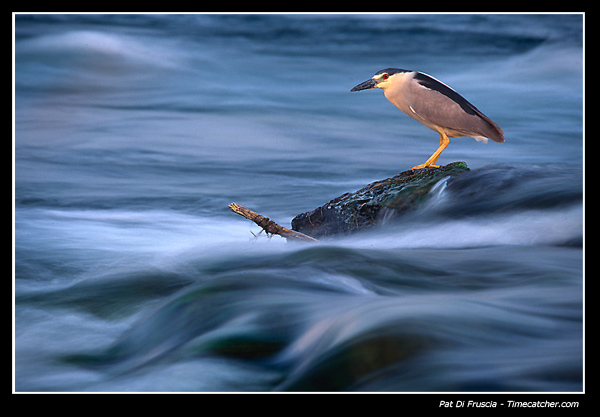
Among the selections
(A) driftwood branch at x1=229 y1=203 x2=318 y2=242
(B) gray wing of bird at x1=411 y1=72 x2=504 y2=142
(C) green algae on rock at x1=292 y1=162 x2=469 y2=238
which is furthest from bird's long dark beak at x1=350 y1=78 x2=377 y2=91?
(A) driftwood branch at x1=229 y1=203 x2=318 y2=242

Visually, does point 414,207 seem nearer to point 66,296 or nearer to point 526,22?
point 66,296

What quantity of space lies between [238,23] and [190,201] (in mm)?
3118

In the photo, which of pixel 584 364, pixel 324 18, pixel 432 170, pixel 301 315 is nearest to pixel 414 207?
pixel 432 170

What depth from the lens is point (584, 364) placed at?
293 cm

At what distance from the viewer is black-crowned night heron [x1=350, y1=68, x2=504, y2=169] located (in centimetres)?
542

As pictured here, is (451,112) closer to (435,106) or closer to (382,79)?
(435,106)

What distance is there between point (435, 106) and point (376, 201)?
1062 millimetres

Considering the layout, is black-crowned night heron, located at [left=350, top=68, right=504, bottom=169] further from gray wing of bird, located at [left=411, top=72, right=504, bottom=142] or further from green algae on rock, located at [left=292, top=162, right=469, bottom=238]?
green algae on rock, located at [left=292, top=162, right=469, bottom=238]

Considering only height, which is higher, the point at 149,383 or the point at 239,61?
the point at 239,61

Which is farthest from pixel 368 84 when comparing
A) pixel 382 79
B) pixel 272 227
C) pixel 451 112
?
pixel 272 227

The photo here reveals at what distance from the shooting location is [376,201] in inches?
199

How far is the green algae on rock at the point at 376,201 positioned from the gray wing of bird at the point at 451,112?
1.32 feet

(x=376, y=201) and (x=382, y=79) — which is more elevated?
(x=382, y=79)

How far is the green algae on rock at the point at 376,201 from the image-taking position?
5031 millimetres
